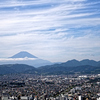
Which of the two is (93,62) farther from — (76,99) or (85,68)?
(76,99)

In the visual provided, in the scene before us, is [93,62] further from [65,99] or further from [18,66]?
[65,99]

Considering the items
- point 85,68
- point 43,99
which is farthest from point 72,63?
point 43,99

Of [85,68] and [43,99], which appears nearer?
[43,99]

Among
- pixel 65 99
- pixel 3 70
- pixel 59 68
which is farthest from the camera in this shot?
pixel 59 68

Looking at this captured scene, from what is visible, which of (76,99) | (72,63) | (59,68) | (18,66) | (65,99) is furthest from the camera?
(72,63)

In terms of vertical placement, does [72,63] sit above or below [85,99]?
above

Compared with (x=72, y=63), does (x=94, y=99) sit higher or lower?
lower

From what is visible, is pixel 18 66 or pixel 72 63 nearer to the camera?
pixel 18 66

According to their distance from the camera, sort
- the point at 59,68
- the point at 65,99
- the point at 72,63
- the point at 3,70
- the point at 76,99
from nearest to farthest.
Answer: the point at 65,99, the point at 76,99, the point at 3,70, the point at 59,68, the point at 72,63

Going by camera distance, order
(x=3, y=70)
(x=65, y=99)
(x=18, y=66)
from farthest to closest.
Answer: (x=18, y=66) < (x=3, y=70) < (x=65, y=99)

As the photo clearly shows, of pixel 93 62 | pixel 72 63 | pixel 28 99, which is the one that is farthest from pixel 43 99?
pixel 93 62
